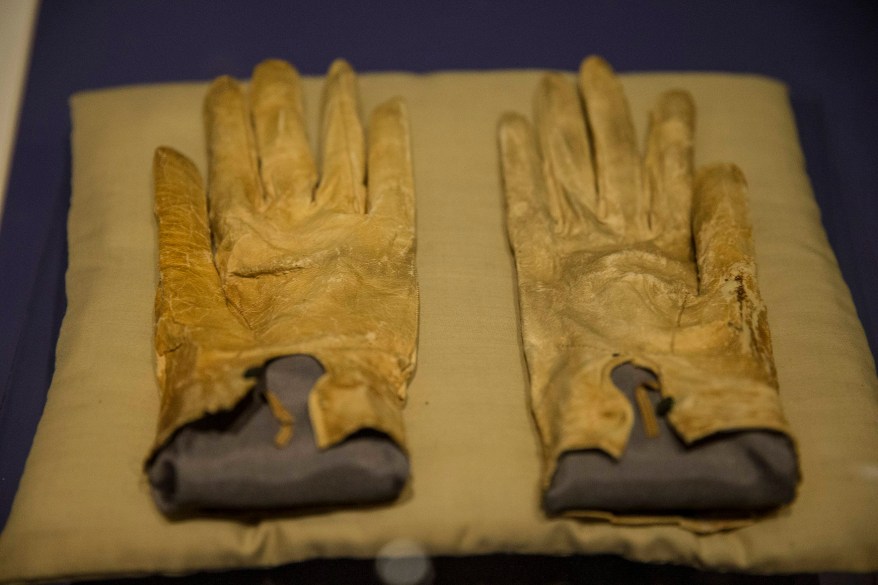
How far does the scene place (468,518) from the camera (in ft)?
5.71

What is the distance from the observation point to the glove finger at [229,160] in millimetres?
2053

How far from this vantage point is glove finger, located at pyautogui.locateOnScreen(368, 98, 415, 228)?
Answer: 2092mm

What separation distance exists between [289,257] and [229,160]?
324 millimetres

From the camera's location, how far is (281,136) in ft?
7.20

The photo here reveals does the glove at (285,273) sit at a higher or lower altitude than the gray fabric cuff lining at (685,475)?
higher

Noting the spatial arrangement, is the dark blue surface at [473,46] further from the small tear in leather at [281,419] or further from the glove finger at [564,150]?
the small tear in leather at [281,419]

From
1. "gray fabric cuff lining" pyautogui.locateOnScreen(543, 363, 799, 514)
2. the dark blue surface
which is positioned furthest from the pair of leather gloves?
the dark blue surface

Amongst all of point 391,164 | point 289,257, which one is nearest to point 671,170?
point 391,164

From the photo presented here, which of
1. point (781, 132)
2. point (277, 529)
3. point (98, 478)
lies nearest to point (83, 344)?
point (98, 478)

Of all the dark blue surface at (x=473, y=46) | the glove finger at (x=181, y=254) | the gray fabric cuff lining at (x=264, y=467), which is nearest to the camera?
the gray fabric cuff lining at (x=264, y=467)

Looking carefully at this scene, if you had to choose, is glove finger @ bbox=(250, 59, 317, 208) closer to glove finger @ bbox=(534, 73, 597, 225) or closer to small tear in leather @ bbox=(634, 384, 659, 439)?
glove finger @ bbox=(534, 73, 597, 225)

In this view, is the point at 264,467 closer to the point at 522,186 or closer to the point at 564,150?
the point at 522,186

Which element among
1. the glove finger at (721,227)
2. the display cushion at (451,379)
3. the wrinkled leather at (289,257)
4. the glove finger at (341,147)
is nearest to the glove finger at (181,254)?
the wrinkled leather at (289,257)

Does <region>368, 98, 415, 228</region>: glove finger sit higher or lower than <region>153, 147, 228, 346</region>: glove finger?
higher
